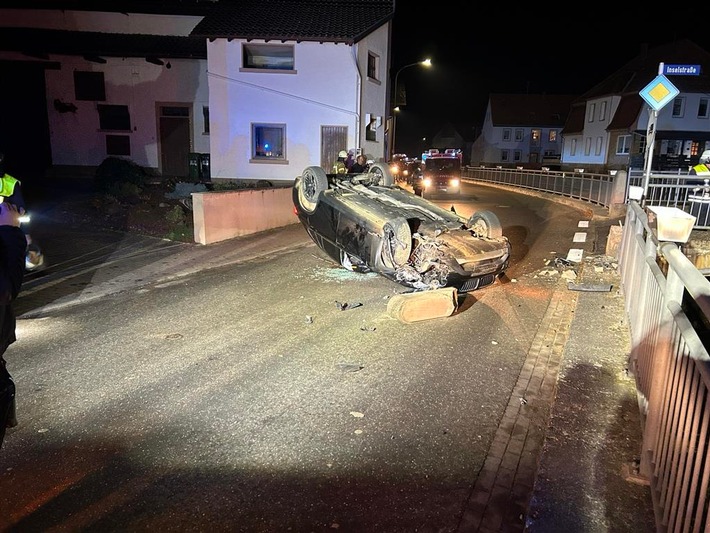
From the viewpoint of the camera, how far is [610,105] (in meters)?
45.9

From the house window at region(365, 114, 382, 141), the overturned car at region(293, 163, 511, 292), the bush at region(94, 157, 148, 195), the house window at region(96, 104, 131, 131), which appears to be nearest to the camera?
the overturned car at region(293, 163, 511, 292)

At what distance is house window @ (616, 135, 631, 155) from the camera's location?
4342cm

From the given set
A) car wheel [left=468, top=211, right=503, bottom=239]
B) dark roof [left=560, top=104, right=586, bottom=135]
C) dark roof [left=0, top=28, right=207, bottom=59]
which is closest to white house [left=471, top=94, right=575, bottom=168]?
dark roof [left=560, top=104, right=586, bottom=135]

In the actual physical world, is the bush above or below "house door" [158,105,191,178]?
below

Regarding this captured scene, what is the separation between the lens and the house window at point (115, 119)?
23359 millimetres

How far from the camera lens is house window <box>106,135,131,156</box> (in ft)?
77.1

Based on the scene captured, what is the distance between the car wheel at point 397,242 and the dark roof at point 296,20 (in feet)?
49.6

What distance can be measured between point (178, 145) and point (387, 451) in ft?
74.8

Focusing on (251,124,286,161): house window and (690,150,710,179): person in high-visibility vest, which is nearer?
(690,150,710,179): person in high-visibility vest

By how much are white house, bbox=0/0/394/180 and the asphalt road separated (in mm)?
14270

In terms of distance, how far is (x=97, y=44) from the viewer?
23109 millimetres

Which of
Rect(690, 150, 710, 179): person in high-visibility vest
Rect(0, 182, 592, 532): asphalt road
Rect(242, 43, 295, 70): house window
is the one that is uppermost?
Rect(242, 43, 295, 70): house window

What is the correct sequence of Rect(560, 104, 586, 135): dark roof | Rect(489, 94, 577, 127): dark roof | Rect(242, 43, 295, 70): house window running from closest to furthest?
Rect(242, 43, 295, 70): house window, Rect(560, 104, 586, 135): dark roof, Rect(489, 94, 577, 127): dark roof

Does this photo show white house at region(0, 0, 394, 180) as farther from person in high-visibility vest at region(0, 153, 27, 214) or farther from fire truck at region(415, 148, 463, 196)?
person in high-visibility vest at region(0, 153, 27, 214)
